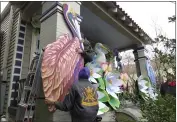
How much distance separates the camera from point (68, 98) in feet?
7.17

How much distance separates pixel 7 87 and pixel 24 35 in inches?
59.1

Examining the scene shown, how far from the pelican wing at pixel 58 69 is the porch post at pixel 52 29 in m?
0.28

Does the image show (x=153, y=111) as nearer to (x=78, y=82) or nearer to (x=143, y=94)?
(x=78, y=82)

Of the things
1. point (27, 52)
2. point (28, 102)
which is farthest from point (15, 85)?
point (28, 102)

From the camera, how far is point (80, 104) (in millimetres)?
2137

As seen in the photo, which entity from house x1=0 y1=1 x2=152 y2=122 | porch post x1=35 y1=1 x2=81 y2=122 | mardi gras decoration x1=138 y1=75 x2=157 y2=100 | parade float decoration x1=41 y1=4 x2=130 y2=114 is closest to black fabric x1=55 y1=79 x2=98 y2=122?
parade float decoration x1=41 y1=4 x2=130 y2=114

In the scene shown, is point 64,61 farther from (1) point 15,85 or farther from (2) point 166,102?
(1) point 15,85

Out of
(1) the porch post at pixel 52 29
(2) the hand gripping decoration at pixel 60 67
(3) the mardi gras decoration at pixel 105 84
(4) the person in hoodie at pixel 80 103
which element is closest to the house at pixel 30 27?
(1) the porch post at pixel 52 29

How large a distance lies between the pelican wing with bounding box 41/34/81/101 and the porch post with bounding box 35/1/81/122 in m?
0.28

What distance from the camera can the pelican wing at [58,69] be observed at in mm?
2439

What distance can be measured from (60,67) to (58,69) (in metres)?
0.04

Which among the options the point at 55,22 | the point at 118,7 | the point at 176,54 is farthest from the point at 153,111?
the point at 118,7

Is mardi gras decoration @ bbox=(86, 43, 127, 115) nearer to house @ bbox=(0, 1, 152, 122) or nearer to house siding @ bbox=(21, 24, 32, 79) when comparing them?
house @ bbox=(0, 1, 152, 122)

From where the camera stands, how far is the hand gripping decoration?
2447 millimetres
